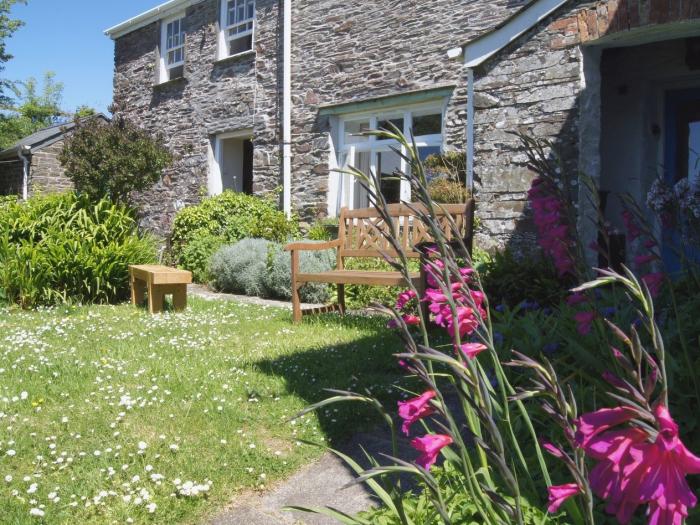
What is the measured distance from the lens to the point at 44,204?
8.30m

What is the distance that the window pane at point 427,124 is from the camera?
9102 millimetres

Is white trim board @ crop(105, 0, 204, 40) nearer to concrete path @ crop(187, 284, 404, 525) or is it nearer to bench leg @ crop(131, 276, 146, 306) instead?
bench leg @ crop(131, 276, 146, 306)

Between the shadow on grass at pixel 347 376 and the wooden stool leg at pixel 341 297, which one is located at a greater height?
the wooden stool leg at pixel 341 297

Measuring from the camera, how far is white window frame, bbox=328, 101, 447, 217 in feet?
Result: 29.9

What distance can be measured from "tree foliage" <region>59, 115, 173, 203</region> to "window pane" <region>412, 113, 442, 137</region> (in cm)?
442

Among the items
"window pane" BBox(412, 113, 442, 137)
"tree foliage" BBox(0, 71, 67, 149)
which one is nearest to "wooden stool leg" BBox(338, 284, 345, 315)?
"window pane" BBox(412, 113, 442, 137)

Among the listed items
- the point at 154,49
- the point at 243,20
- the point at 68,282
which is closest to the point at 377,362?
the point at 68,282

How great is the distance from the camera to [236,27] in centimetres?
1239

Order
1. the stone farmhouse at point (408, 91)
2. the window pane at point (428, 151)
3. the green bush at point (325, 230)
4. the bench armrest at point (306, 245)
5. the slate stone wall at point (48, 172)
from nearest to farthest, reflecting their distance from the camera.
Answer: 1. the stone farmhouse at point (408, 91)
2. the bench armrest at point (306, 245)
3. the window pane at point (428, 151)
4. the green bush at point (325, 230)
5. the slate stone wall at point (48, 172)

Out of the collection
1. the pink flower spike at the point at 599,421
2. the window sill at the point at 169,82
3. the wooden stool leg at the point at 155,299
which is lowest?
the wooden stool leg at the point at 155,299

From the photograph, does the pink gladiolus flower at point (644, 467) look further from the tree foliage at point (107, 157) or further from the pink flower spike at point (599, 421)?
the tree foliage at point (107, 157)

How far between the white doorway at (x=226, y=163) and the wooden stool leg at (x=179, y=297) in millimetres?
6140

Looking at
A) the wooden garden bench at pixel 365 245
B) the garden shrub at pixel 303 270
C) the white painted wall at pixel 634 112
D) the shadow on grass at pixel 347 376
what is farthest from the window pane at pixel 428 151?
the shadow on grass at pixel 347 376

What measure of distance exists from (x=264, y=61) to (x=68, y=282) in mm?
5878
